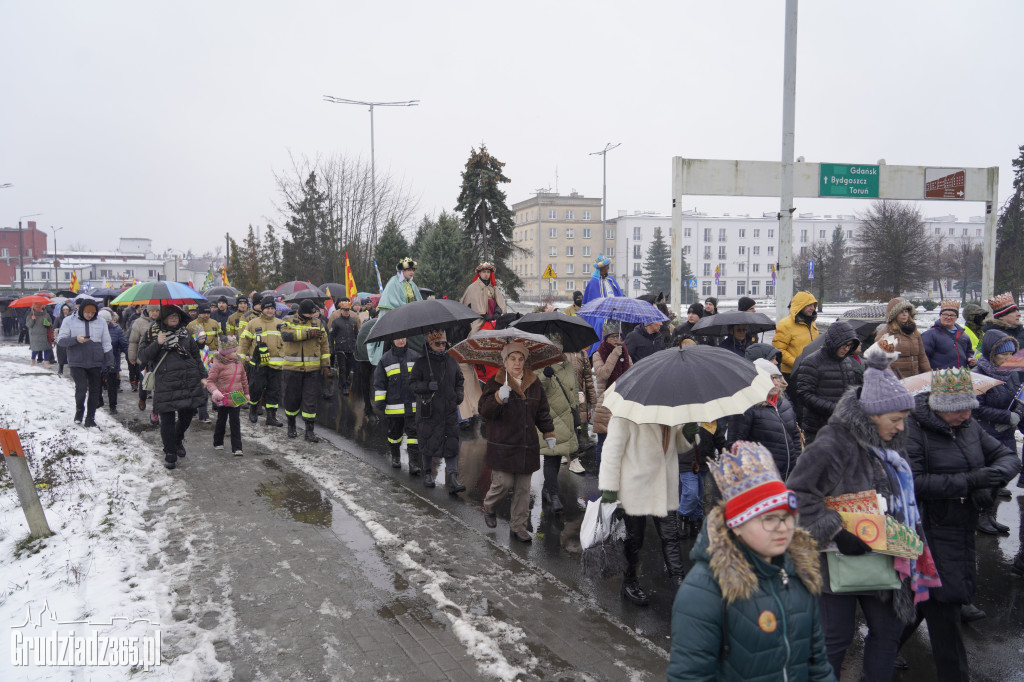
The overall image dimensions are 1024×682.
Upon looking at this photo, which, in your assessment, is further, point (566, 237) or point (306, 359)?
point (566, 237)

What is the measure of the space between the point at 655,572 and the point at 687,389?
2124 mm

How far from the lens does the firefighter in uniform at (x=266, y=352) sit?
1147cm

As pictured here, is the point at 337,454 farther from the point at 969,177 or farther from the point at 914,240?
the point at 914,240

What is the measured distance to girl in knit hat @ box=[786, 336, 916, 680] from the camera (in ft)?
11.7

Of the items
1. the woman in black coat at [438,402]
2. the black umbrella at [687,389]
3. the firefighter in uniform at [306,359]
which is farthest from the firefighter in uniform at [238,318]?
the black umbrella at [687,389]

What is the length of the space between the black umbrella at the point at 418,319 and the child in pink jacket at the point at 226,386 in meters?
3.30

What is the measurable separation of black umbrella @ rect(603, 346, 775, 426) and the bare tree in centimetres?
4547

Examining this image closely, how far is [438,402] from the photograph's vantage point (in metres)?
8.32

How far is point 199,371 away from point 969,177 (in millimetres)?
23404

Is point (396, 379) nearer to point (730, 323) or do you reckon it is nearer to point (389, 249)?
point (730, 323)

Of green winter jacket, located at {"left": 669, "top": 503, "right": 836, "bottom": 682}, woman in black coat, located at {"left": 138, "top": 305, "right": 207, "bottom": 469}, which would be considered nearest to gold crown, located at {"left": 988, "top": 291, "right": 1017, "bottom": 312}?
green winter jacket, located at {"left": 669, "top": 503, "right": 836, "bottom": 682}

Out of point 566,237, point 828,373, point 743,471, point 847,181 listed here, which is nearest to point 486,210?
point 847,181

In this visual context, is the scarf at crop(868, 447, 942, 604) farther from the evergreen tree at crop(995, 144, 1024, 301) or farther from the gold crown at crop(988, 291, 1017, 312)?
the evergreen tree at crop(995, 144, 1024, 301)

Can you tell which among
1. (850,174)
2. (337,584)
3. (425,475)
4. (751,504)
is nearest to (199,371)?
(425,475)
